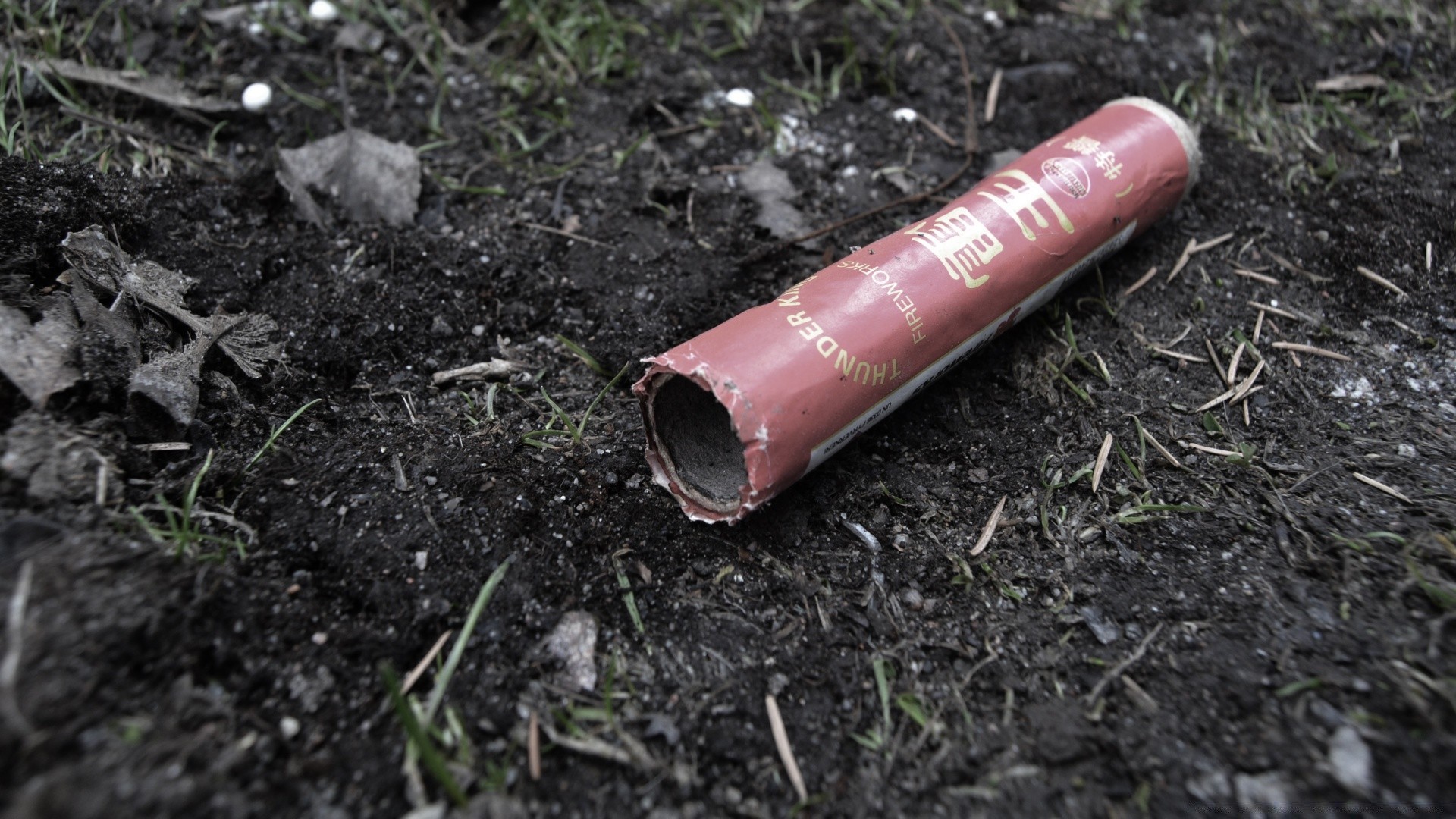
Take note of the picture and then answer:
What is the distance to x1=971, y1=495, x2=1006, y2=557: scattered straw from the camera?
1.71 meters

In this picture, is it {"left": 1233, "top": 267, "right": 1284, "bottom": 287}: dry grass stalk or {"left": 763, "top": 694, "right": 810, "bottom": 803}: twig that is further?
{"left": 1233, "top": 267, "right": 1284, "bottom": 287}: dry grass stalk

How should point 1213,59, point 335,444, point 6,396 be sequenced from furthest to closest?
point 1213,59 → point 335,444 → point 6,396

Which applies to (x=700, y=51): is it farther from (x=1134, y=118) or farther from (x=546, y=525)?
(x=546, y=525)

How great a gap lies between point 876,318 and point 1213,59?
1851mm

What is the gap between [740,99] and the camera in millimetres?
2504

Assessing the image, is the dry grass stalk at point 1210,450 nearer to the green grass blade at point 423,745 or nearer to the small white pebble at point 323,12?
the green grass blade at point 423,745

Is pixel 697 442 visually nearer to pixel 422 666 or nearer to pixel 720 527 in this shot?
pixel 720 527

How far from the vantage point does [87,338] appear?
162cm

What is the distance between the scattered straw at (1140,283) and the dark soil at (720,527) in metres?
0.03

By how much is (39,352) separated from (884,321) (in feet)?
5.17

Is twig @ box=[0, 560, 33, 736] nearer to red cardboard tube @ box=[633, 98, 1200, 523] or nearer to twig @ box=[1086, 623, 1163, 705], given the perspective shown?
red cardboard tube @ box=[633, 98, 1200, 523]

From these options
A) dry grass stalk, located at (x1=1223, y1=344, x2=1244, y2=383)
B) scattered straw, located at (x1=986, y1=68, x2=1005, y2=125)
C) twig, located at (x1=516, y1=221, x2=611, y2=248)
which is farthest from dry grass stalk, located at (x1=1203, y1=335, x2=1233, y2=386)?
twig, located at (x1=516, y1=221, x2=611, y2=248)

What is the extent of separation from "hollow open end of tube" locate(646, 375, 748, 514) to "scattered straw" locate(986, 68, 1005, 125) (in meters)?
1.42

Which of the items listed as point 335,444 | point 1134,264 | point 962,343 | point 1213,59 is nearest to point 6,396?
point 335,444
